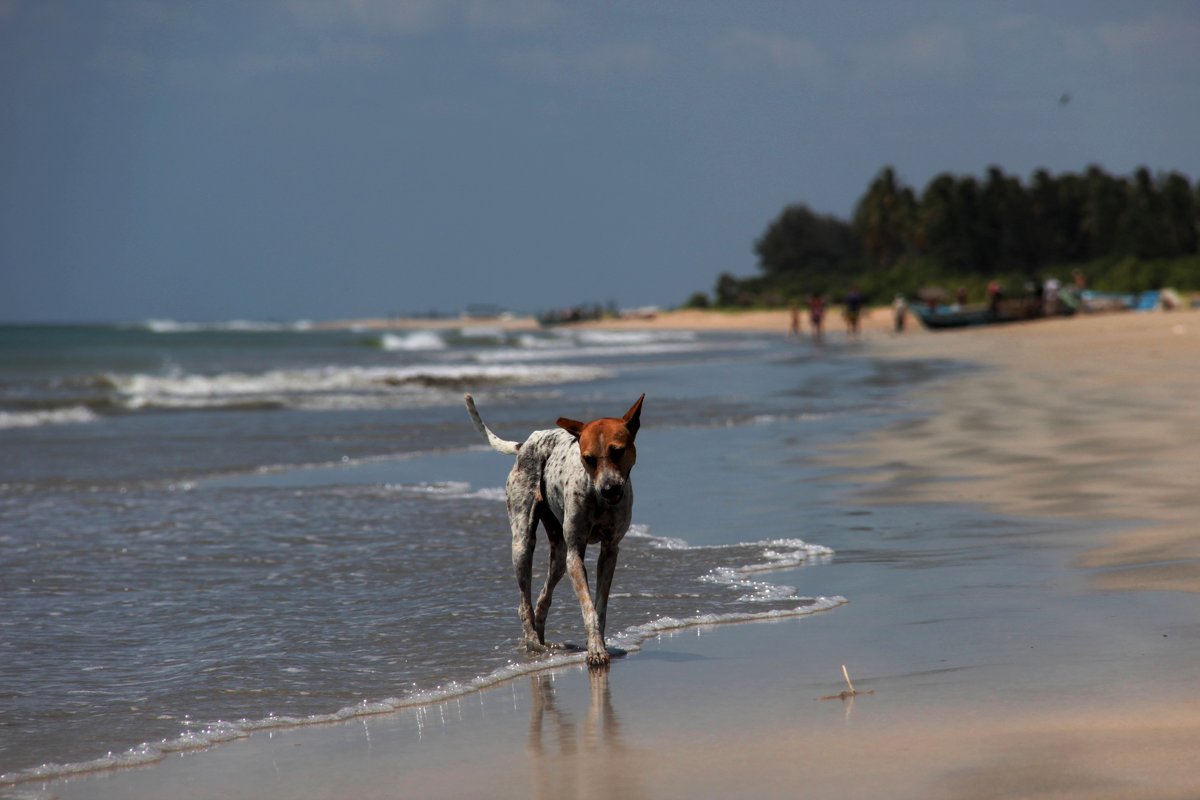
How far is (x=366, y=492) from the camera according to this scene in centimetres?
1286

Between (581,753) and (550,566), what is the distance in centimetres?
194

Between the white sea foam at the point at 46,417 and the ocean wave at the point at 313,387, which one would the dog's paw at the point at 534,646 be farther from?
the ocean wave at the point at 313,387

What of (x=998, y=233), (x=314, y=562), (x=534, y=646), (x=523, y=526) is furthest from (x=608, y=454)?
(x=998, y=233)

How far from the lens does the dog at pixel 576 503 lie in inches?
219

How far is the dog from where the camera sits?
219 inches

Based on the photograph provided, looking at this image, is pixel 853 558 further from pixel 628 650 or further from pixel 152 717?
pixel 152 717

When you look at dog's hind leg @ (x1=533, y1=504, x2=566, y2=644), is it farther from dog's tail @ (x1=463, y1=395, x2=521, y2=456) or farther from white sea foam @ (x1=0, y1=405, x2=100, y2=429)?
white sea foam @ (x1=0, y1=405, x2=100, y2=429)

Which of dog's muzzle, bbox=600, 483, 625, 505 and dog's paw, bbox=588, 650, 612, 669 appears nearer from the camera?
dog's muzzle, bbox=600, 483, 625, 505

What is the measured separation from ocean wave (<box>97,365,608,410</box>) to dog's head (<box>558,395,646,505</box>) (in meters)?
21.1

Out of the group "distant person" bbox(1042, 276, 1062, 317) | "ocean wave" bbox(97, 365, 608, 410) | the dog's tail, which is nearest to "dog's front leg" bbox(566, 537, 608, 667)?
the dog's tail

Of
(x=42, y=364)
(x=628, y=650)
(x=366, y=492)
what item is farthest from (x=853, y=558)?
(x=42, y=364)

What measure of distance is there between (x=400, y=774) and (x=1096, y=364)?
24.1 m

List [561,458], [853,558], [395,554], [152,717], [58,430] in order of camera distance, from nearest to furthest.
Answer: [152,717]
[561,458]
[853,558]
[395,554]
[58,430]

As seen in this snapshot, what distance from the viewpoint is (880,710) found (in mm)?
4883
